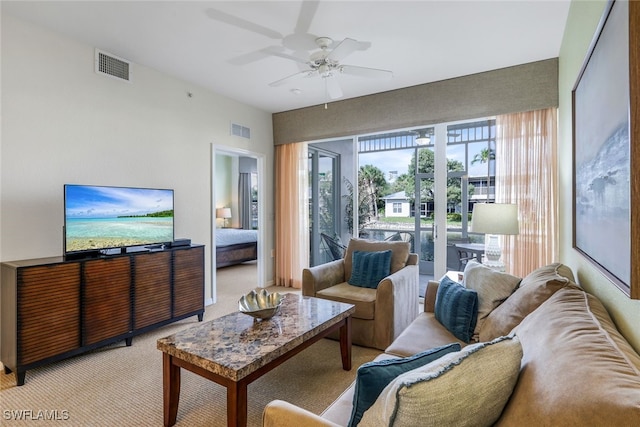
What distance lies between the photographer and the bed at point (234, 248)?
5.99 meters

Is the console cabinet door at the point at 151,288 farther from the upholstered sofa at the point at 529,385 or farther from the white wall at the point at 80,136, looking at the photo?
the upholstered sofa at the point at 529,385

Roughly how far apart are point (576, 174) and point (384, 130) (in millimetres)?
2555

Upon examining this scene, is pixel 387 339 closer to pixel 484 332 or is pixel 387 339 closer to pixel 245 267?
pixel 484 332

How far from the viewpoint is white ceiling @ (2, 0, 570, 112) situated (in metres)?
2.39

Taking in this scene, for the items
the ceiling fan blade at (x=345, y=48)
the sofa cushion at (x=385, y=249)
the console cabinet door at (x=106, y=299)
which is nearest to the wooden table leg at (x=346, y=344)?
the sofa cushion at (x=385, y=249)

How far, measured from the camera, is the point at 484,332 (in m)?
1.85

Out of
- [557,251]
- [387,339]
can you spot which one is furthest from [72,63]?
[557,251]

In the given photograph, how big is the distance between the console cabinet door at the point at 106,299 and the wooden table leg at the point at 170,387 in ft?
4.13

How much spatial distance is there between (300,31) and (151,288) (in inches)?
107

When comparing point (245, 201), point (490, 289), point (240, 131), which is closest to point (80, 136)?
point (240, 131)

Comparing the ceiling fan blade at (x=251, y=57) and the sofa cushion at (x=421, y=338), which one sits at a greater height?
the ceiling fan blade at (x=251, y=57)

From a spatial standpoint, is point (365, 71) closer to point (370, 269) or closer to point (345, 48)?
point (345, 48)

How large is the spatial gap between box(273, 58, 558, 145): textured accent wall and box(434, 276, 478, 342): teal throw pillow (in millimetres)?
2335

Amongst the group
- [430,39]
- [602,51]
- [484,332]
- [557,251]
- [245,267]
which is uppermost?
[430,39]
